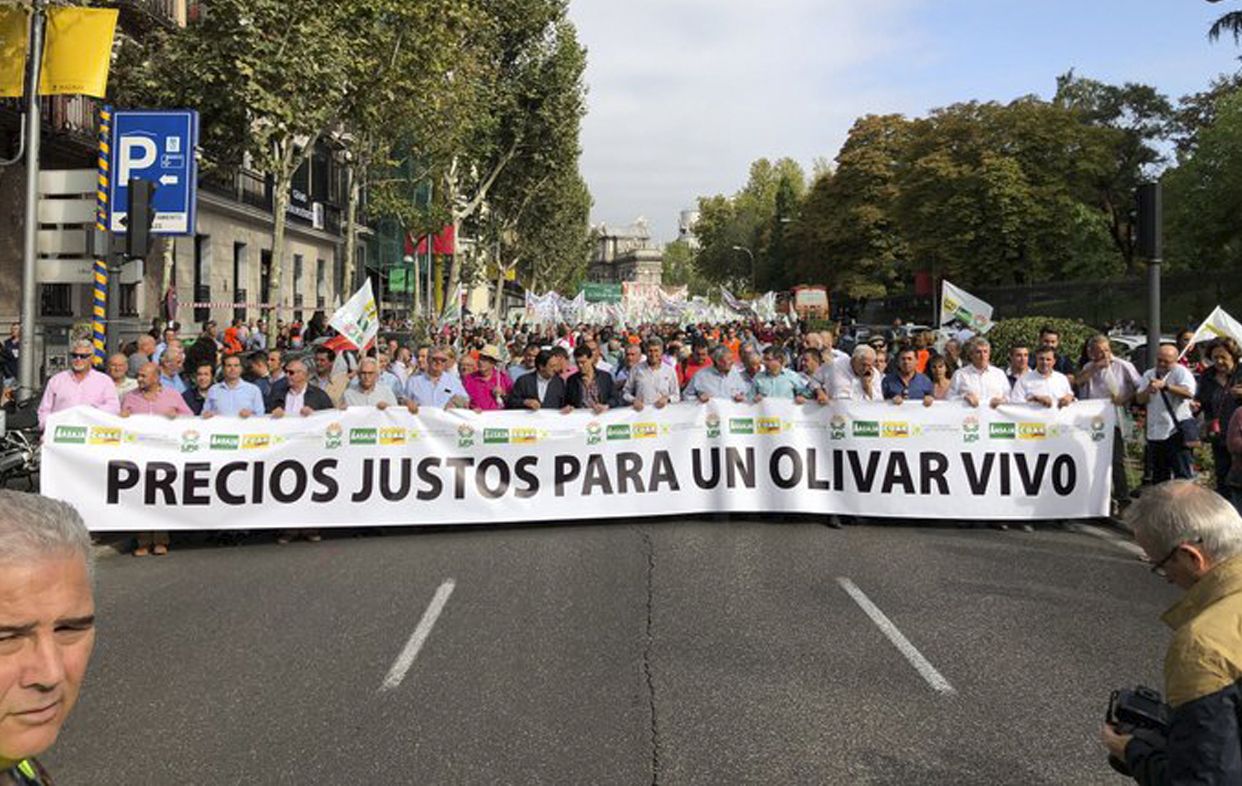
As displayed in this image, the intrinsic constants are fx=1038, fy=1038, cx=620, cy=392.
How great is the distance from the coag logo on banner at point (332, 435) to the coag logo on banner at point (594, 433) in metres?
2.27

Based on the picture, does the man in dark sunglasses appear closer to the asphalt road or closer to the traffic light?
the asphalt road

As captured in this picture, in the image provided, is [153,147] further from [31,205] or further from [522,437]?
[522,437]

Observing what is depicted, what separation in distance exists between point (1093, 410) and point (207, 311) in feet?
94.3

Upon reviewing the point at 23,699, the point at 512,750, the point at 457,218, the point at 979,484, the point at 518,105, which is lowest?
the point at 512,750

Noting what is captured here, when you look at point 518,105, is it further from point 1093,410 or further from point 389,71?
point 1093,410

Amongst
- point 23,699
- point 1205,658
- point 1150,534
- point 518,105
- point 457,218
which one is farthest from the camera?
point 518,105

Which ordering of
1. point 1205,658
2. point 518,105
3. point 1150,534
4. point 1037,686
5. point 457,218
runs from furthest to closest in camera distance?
point 518,105 → point 457,218 → point 1037,686 → point 1150,534 → point 1205,658

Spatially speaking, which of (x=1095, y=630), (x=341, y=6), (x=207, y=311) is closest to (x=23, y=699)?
(x=1095, y=630)

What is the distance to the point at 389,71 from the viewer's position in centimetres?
2202

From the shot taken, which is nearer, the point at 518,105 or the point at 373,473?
the point at 373,473

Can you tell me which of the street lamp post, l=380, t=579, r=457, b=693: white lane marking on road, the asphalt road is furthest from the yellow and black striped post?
the street lamp post

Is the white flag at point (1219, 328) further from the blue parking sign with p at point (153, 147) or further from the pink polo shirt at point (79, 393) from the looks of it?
the blue parking sign with p at point (153, 147)

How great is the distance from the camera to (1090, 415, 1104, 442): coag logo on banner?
32.1 ft

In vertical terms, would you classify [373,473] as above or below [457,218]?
below
